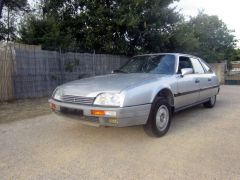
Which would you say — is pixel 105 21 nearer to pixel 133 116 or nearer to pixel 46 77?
pixel 46 77

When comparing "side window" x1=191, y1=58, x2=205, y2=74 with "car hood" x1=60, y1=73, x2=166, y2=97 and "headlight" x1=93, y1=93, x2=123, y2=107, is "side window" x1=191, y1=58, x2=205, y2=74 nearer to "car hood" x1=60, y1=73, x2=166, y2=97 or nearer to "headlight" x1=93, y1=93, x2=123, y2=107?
"car hood" x1=60, y1=73, x2=166, y2=97

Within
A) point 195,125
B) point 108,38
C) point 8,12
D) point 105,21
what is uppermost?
point 8,12

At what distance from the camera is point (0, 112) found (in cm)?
627

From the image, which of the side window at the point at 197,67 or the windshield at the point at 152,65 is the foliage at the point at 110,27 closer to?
the side window at the point at 197,67

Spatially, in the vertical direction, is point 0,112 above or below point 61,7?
below

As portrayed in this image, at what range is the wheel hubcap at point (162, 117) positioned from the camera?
4.12m

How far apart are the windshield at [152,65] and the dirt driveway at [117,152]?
1166mm

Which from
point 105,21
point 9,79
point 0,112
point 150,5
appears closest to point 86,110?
point 0,112

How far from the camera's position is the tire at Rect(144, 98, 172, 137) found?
396cm

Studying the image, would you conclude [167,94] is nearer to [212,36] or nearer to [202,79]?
[202,79]

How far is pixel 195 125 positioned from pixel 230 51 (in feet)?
58.7

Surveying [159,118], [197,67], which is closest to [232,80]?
[197,67]

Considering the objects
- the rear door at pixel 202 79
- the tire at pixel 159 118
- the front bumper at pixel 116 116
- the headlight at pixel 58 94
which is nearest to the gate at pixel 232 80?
the rear door at pixel 202 79

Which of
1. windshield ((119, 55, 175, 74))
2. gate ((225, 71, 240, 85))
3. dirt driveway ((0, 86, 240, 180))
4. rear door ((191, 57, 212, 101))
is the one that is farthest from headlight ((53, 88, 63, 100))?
gate ((225, 71, 240, 85))
